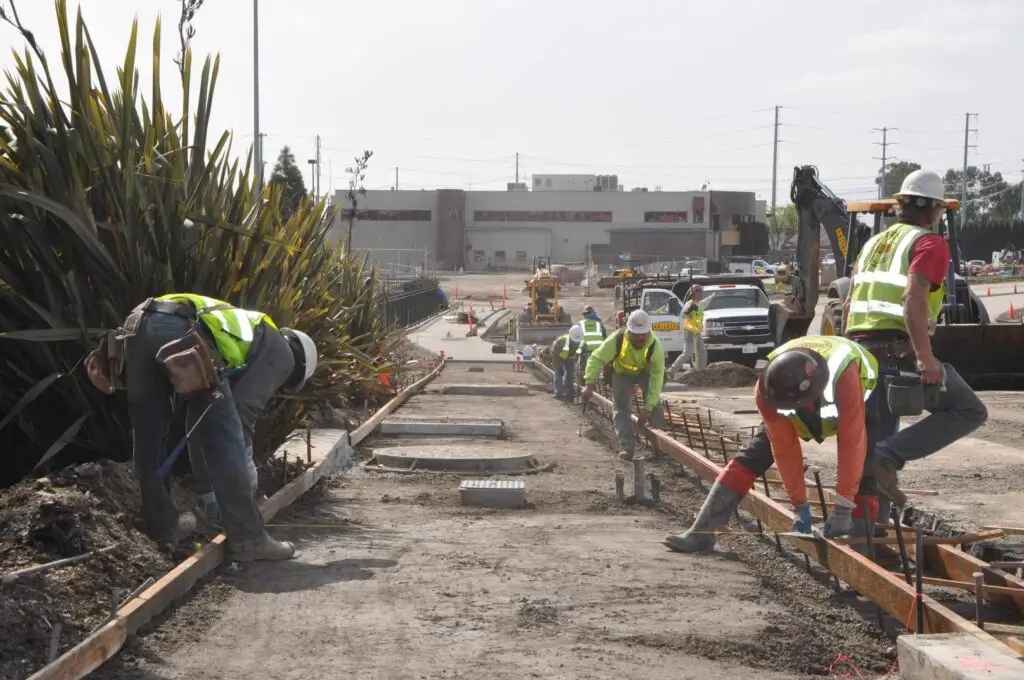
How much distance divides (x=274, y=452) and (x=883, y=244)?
521cm

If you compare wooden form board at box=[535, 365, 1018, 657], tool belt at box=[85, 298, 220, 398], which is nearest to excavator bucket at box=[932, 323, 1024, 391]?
wooden form board at box=[535, 365, 1018, 657]

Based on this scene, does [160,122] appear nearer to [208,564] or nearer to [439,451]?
[208,564]

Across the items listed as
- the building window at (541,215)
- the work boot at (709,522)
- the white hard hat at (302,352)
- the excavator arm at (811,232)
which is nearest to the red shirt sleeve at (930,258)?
the work boot at (709,522)

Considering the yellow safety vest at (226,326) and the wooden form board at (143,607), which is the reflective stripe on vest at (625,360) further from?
the yellow safety vest at (226,326)

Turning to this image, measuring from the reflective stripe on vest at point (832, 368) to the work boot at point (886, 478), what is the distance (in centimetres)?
43

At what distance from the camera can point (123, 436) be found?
8.69 meters

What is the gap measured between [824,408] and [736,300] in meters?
23.5

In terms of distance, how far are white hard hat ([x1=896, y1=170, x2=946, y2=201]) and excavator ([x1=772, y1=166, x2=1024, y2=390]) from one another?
7.31 metres

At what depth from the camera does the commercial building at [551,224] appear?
97.4m

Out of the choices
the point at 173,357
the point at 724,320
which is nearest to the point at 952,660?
the point at 173,357

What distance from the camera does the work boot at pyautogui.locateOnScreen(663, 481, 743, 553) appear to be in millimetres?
7777

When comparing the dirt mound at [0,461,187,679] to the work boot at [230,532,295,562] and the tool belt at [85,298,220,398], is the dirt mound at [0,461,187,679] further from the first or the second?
the tool belt at [85,298,220,398]

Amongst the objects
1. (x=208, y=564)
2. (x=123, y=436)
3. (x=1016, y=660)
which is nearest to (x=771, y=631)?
(x=1016, y=660)

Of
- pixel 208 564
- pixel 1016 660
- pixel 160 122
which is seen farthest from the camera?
pixel 160 122
